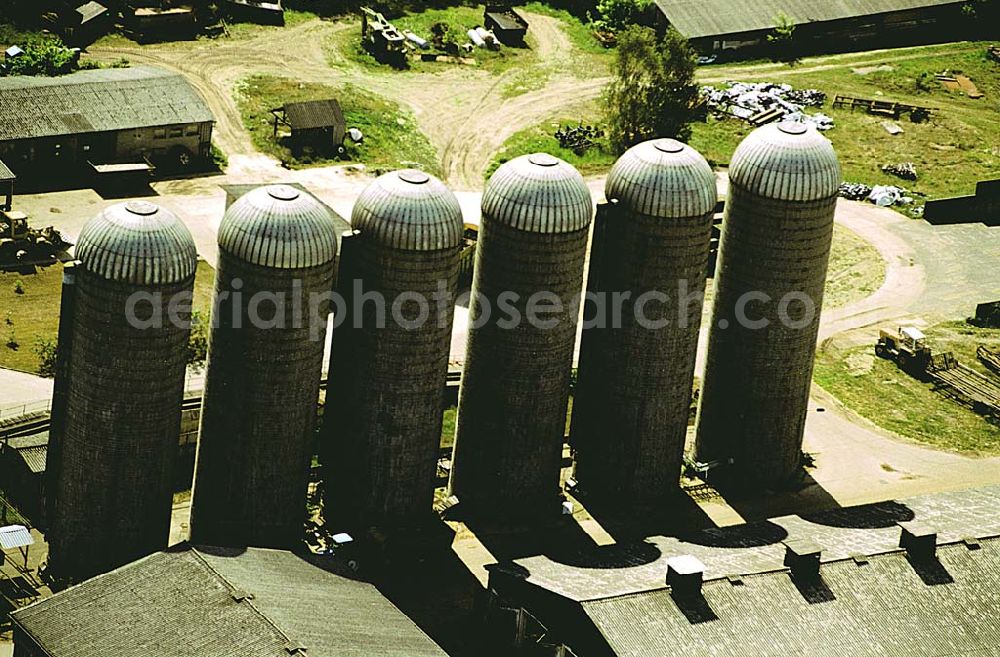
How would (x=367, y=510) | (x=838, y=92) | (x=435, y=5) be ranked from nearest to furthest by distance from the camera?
(x=367, y=510)
(x=838, y=92)
(x=435, y=5)

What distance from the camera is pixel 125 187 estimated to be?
11056cm

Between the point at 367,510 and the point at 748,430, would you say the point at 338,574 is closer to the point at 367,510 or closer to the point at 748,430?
the point at 367,510

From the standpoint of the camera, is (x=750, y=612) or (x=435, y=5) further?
(x=435, y=5)

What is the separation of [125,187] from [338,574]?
51.7 meters

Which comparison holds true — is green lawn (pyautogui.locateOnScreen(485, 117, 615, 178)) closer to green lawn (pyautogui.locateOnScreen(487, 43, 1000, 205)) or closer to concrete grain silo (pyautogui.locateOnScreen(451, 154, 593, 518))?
green lawn (pyautogui.locateOnScreen(487, 43, 1000, 205))

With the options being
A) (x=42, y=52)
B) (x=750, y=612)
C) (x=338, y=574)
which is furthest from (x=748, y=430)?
(x=42, y=52)

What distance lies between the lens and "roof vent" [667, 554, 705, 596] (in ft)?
206

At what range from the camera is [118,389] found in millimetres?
65812

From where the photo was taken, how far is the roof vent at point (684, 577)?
62.8m

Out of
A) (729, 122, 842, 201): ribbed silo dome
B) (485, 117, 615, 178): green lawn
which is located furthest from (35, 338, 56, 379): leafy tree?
(485, 117, 615, 178): green lawn

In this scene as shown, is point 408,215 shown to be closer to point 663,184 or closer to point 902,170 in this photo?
point 663,184

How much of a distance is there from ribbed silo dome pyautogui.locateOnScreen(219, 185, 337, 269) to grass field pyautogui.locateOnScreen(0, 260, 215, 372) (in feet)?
85.7

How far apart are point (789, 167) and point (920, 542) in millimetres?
18097

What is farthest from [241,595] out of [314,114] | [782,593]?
[314,114]
